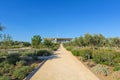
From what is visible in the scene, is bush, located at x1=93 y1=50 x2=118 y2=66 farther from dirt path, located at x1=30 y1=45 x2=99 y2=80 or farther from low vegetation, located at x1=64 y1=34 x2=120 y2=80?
dirt path, located at x1=30 y1=45 x2=99 y2=80

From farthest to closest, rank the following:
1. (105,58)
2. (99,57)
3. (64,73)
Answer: (99,57) → (105,58) → (64,73)

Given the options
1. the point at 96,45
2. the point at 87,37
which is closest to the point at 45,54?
the point at 87,37

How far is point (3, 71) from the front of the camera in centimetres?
1008

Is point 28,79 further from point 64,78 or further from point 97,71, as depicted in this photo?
point 97,71

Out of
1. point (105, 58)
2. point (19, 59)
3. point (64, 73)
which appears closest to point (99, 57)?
point (105, 58)

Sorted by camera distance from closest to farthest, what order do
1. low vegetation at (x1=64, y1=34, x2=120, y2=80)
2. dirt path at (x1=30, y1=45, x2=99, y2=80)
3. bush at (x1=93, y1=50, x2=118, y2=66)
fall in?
dirt path at (x1=30, y1=45, x2=99, y2=80) < low vegetation at (x1=64, y1=34, x2=120, y2=80) < bush at (x1=93, y1=50, x2=118, y2=66)

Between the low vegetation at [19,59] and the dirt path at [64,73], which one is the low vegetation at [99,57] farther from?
the low vegetation at [19,59]

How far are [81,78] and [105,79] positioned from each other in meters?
1.25

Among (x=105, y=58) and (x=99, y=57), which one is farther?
(x=99, y=57)

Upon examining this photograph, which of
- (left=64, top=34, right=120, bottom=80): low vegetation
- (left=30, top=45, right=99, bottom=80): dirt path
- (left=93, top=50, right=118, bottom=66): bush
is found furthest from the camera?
(left=93, top=50, right=118, bottom=66): bush

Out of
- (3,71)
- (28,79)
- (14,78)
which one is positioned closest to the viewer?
(28,79)

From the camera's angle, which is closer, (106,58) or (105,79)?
(105,79)

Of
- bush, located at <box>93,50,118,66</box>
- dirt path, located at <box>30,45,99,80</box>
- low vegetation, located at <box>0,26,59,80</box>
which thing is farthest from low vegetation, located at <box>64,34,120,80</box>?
low vegetation, located at <box>0,26,59,80</box>

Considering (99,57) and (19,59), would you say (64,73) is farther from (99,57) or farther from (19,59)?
(19,59)
